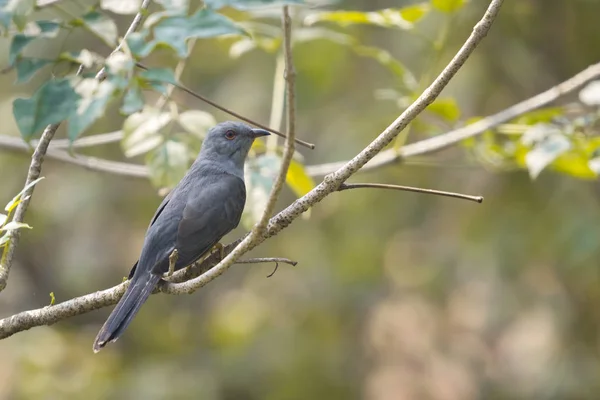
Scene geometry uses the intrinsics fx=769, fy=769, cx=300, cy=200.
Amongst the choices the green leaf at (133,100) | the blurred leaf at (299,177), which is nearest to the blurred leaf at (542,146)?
the blurred leaf at (299,177)

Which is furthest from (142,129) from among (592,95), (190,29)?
(592,95)

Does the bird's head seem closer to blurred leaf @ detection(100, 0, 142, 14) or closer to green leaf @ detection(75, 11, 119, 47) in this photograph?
blurred leaf @ detection(100, 0, 142, 14)

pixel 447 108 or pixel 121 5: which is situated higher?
pixel 121 5

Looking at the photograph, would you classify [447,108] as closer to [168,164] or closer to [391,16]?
[391,16]

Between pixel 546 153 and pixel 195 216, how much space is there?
5.60ft

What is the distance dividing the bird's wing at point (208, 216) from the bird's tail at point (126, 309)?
0.70 ft

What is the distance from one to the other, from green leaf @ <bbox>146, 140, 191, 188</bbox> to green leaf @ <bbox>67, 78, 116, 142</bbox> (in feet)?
5.93

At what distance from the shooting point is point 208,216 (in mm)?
3799

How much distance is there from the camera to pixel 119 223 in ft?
30.9

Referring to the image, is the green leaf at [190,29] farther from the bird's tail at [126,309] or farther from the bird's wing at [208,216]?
the bird's wing at [208,216]

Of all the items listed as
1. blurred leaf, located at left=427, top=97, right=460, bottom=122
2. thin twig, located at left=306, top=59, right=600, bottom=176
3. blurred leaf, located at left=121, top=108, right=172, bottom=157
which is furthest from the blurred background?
blurred leaf, located at left=121, top=108, right=172, bottom=157

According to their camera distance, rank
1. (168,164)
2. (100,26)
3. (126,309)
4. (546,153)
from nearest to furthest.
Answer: (100,26) → (126,309) → (546,153) → (168,164)

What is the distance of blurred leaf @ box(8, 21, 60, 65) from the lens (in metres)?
1.95

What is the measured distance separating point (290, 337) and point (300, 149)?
221 centimetres
